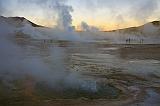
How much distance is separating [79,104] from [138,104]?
1.45m

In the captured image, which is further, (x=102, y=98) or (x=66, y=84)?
(x=66, y=84)

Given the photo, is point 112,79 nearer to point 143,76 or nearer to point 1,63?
point 143,76

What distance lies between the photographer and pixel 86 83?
983cm

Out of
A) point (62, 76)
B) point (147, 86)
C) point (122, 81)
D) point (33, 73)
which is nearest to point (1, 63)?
point (33, 73)

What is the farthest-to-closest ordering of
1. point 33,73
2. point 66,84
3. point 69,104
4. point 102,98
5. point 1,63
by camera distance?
point 1,63 → point 33,73 → point 66,84 → point 102,98 → point 69,104

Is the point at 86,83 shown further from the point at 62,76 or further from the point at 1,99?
the point at 1,99

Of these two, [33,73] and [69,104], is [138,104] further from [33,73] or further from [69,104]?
[33,73]

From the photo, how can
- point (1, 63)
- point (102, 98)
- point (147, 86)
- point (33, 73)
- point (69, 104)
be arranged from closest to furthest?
point (69, 104) < point (102, 98) < point (147, 86) < point (33, 73) < point (1, 63)

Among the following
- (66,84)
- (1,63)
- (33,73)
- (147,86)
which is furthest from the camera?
(1,63)

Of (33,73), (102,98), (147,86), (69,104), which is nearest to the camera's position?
(69,104)

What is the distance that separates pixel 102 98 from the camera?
8453 millimetres

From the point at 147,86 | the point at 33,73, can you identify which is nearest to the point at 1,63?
the point at 33,73

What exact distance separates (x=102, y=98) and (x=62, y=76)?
8.36 feet

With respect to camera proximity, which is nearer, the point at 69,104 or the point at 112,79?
the point at 69,104
